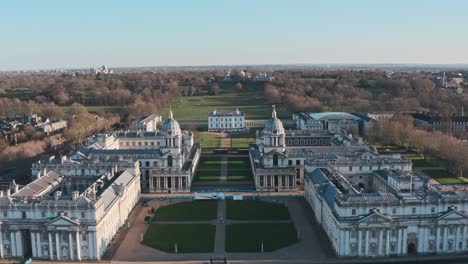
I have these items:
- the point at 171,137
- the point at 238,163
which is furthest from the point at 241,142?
the point at 171,137

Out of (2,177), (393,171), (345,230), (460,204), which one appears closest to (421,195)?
(460,204)

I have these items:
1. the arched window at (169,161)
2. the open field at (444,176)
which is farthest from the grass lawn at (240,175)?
the open field at (444,176)

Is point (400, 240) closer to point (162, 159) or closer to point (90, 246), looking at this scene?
point (90, 246)

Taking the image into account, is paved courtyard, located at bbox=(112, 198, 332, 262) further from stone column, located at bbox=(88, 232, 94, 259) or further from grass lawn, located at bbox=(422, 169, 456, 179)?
grass lawn, located at bbox=(422, 169, 456, 179)

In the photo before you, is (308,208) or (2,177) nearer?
(308,208)

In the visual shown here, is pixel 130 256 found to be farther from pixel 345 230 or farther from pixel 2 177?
pixel 2 177

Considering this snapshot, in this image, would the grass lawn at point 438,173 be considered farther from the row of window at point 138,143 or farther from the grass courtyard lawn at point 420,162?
the row of window at point 138,143
